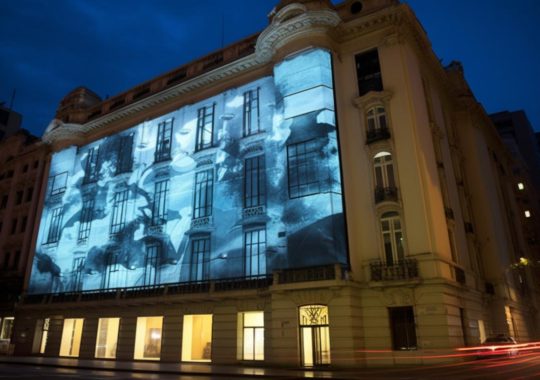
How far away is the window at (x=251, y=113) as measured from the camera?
31125mm

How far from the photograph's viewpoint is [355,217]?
25.5m

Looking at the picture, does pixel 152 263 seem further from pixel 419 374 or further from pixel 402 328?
pixel 419 374

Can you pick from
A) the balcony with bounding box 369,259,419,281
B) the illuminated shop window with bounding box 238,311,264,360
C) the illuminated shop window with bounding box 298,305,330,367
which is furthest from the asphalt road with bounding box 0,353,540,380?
the illuminated shop window with bounding box 238,311,264,360

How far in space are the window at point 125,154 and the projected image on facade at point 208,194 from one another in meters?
0.12

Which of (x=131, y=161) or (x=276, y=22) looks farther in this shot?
(x=131, y=161)

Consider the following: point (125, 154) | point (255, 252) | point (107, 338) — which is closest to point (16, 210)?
point (125, 154)

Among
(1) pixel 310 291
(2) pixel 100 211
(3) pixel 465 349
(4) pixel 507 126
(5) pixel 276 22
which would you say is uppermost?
(4) pixel 507 126

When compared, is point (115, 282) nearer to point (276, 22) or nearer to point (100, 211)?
point (100, 211)

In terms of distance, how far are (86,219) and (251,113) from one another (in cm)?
1944

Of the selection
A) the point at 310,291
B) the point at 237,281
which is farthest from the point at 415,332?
the point at 237,281

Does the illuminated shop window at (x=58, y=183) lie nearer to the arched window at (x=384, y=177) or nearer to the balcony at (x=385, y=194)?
the arched window at (x=384, y=177)

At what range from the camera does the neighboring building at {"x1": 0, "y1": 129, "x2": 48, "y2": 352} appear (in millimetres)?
41312

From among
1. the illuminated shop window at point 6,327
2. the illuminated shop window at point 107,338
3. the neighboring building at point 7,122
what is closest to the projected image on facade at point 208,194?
the illuminated shop window at point 107,338

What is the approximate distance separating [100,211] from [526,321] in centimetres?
4133
